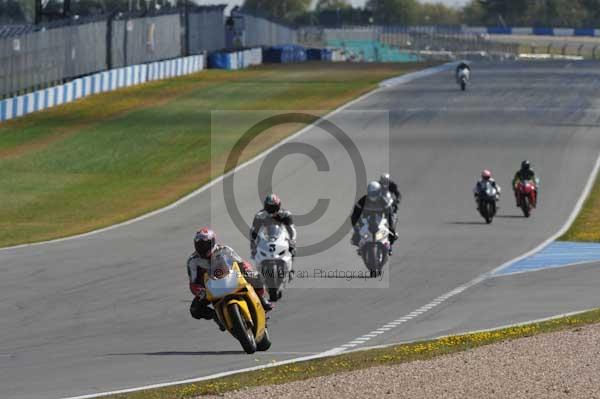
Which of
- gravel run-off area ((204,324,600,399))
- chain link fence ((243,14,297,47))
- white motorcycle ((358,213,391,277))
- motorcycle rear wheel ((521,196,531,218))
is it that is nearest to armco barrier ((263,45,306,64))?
chain link fence ((243,14,297,47))

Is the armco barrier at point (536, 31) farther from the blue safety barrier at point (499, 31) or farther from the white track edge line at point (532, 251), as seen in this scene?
the white track edge line at point (532, 251)

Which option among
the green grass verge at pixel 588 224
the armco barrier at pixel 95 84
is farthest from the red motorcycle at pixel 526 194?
the armco barrier at pixel 95 84

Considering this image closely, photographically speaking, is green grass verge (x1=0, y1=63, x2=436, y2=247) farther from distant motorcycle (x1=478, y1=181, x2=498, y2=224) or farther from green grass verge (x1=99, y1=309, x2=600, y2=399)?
green grass verge (x1=99, y1=309, x2=600, y2=399)

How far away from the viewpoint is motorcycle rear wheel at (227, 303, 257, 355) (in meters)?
15.4

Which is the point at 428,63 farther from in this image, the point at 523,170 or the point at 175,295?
the point at 175,295

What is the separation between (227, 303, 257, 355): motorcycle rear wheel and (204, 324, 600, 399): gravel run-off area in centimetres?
184

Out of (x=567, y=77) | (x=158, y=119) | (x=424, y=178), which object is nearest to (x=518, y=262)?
(x=424, y=178)

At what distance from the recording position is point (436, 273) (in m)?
25.0

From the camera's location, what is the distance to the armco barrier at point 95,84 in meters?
58.4

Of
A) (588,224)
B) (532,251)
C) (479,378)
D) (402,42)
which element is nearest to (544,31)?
(402,42)

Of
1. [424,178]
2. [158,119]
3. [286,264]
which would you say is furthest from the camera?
[158,119]

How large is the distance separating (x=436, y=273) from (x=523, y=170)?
12.0m

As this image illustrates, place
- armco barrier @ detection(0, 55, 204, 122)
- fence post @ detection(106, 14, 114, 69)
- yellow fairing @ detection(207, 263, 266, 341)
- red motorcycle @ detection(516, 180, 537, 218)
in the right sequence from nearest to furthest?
yellow fairing @ detection(207, 263, 266, 341) < red motorcycle @ detection(516, 180, 537, 218) < armco barrier @ detection(0, 55, 204, 122) < fence post @ detection(106, 14, 114, 69)

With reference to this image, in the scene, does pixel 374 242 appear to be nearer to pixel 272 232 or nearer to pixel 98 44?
pixel 272 232
